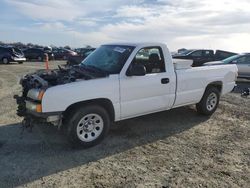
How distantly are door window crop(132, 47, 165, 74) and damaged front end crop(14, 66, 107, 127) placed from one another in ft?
3.39

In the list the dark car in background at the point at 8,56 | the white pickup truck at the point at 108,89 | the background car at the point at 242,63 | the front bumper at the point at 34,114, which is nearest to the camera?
the front bumper at the point at 34,114

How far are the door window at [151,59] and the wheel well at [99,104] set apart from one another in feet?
3.78

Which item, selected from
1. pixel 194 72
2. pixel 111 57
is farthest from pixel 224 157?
pixel 111 57

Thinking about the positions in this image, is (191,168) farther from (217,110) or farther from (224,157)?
(217,110)

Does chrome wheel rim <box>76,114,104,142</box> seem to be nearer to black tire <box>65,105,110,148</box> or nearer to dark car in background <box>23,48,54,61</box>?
black tire <box>65,105,110,148</box>

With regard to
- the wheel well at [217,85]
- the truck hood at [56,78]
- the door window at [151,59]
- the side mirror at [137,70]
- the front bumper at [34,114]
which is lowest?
the front bumper at [34,114]

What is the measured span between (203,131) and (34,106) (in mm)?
3636

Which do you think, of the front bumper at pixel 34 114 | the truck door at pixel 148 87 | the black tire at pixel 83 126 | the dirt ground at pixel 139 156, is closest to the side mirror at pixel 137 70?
the truck door at pixel 148 87

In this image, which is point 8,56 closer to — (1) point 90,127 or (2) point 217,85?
(2) point 217,85

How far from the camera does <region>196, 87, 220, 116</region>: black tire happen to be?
7.29m

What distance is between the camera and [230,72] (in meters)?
7.75

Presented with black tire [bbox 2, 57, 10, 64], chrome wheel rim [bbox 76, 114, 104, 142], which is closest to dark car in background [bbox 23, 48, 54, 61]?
black tire [bbox 2, 57, 10, 64]

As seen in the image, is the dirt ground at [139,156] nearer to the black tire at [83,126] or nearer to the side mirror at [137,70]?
the black tire at [83,126]

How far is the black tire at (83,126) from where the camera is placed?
5.09m
